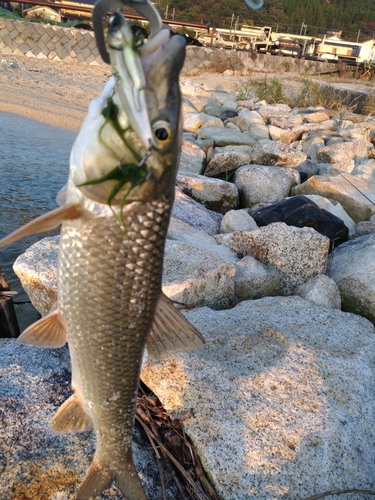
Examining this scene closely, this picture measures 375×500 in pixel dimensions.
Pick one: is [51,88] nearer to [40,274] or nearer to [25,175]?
[25,175]

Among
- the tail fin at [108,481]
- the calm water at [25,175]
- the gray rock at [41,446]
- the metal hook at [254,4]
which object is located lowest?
the calm water at [25,175]

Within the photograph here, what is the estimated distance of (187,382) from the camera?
321cm

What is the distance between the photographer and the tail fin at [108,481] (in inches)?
94.6

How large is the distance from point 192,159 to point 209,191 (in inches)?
76.9

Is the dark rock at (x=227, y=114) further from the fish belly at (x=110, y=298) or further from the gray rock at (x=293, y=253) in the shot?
the fish belly at (x=110, y=298)

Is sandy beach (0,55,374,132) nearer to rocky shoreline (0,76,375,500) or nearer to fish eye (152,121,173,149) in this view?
rocky shoreline (0,76,375,500)

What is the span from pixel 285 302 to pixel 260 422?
164 cm

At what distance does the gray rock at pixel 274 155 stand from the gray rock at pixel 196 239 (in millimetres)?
4401

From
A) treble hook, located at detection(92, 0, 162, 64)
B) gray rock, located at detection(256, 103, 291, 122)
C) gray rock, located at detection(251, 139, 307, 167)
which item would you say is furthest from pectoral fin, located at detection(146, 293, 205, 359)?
gray rock, located at detection(256, 103, 291, 122)

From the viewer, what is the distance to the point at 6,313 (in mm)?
3969

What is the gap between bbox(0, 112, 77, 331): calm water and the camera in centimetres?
645

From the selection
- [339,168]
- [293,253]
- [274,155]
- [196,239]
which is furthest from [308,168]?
[293,253]

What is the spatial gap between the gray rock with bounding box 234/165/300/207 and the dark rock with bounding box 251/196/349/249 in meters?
1.29

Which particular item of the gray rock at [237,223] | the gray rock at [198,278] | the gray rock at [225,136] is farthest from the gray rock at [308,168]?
the gray rock at [198,278]
